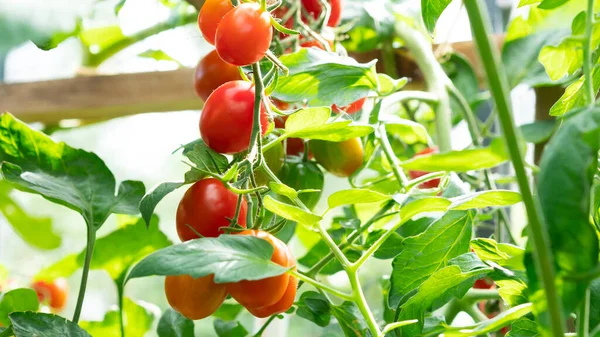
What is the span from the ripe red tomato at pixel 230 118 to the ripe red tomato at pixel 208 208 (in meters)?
0.02

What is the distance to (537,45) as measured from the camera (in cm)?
64

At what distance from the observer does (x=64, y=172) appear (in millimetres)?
420

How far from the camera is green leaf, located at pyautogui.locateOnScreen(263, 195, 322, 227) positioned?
277 mm

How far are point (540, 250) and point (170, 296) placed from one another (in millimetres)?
195

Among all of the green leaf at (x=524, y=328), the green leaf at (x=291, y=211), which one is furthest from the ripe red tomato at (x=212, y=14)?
the green leaf at (x=524, y=328)

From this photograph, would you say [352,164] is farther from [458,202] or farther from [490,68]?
[490,68]

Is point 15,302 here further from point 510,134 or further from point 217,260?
point 510,134

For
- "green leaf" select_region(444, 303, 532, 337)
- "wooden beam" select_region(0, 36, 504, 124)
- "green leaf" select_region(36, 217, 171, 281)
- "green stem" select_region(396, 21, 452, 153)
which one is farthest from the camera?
"wooden beam" select_region(0, 36, 504, 124)

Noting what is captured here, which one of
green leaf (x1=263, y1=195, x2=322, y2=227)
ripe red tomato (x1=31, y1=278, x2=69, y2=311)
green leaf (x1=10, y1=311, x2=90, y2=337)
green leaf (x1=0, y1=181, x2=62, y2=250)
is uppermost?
green leaf (x1=263, y1=195, x2=322, y2=227)

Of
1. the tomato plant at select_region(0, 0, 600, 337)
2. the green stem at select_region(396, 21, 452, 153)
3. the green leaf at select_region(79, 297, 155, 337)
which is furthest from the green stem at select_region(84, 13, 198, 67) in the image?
the green leaf at select_region(79, 297, 155, 337)

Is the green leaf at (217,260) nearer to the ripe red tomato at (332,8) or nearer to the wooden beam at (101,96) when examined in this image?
the ripe red tomato at (332,8)

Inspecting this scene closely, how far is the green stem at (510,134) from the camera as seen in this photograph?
17 centimetres

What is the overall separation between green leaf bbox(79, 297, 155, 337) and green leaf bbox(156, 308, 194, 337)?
9 cm

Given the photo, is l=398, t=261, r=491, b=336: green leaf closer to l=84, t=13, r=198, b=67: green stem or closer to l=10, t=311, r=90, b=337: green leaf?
l=10, t=311, r=90, b=337: green leaf
